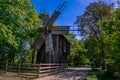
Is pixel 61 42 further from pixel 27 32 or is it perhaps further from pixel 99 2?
pixel 27 32

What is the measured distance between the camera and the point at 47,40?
3291 cm

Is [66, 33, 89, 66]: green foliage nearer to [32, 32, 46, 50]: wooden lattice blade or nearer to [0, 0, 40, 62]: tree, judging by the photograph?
[32, 32, 46, 50]: wooden lattice blade

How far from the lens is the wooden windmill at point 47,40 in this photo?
3238cm

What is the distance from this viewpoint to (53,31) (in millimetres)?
35062

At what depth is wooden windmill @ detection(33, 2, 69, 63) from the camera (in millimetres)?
32375

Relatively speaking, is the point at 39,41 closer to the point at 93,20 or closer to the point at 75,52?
the point at 93,20

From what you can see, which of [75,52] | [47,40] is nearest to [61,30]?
[47,40]

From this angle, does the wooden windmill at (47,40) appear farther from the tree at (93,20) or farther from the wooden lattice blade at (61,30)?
the tree at (93,20)

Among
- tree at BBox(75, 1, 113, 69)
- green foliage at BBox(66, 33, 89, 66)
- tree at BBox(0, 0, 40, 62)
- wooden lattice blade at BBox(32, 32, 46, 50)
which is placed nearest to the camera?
tree at BBox(0, 0, 40, 62)

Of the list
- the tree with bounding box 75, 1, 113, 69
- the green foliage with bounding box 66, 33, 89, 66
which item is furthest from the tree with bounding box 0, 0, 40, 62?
the green foliage with bounding box 66, 33, 89, 66

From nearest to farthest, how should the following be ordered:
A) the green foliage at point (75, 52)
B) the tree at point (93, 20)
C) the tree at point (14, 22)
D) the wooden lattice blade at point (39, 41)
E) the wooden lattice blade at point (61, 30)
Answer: the tree at point (14, 22) → the wooden lattice blade at point (39, 41) → the wooden lattice blade at point (61, 30) → the tree at point (93, 20) → the green foliage at point (75, 52)

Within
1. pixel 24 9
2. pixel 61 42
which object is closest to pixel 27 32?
pixel 24 9

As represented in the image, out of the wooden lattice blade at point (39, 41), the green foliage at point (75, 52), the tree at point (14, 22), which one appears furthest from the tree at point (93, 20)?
the green foliage at point (75, 52)

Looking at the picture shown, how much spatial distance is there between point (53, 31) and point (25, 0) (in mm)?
10474
